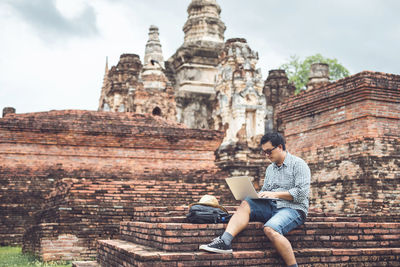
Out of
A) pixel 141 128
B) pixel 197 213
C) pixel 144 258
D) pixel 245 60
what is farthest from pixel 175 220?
pixel 245 60

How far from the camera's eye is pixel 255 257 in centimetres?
443

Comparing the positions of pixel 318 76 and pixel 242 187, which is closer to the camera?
pixel 242 187

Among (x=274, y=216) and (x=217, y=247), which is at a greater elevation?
(x=274, y=216)

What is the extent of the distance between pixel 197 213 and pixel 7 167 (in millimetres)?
6972

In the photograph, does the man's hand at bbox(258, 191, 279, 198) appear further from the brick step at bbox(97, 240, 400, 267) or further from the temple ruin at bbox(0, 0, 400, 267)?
the brick step at bbox(97, 240, 400, 267)

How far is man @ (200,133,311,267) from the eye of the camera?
4348 mm

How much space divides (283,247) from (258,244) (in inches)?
12.1

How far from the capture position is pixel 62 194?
8.43 meters

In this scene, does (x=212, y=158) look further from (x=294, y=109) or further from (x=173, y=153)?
(x=294, y=109)

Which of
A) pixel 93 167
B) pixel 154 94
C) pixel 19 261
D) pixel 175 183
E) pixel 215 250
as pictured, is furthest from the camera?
pixel 154 94

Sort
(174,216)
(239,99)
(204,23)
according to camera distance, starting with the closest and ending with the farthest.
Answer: (174,216) < (239,99) < (204,23)

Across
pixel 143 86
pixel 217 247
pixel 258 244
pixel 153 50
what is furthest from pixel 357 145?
pixel 153 50

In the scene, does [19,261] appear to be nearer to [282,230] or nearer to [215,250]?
[215,250]

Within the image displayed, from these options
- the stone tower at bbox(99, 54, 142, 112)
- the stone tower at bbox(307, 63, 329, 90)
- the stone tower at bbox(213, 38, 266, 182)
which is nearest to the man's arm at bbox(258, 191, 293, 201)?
the stone tower at bbox(213, 38, 266, 182)
